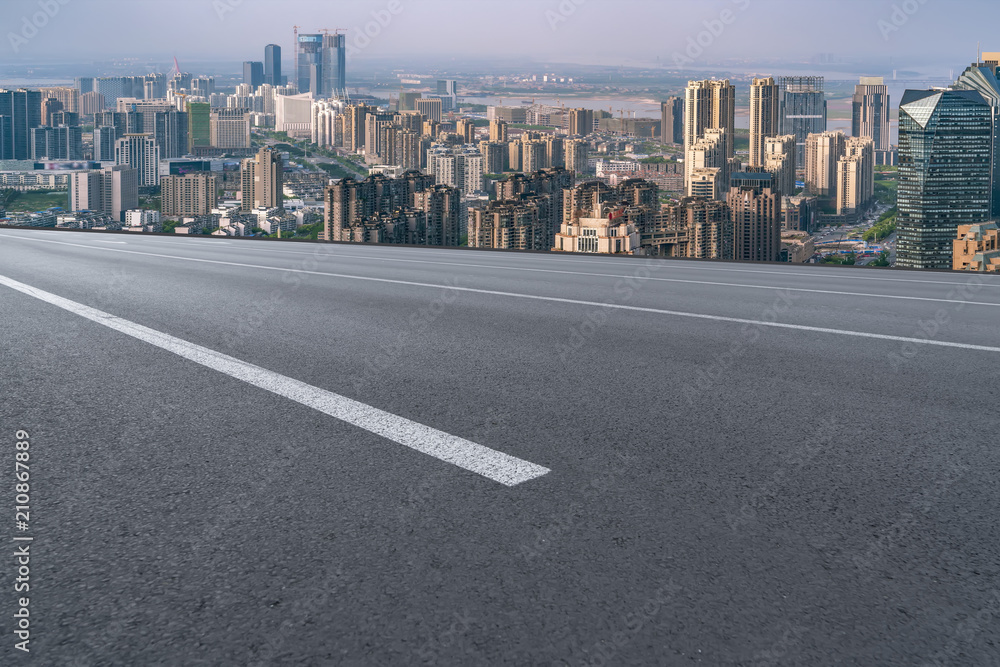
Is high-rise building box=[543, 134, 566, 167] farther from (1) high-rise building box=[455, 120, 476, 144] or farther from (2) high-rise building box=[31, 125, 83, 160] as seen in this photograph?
(2) high-rise building box=[31, 125, 83, 160]

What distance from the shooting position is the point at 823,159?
149125mm

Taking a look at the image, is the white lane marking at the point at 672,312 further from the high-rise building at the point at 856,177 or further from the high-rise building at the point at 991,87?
the high-rise building at the point at 856,177

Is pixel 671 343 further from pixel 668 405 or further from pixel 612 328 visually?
pixel 668 405

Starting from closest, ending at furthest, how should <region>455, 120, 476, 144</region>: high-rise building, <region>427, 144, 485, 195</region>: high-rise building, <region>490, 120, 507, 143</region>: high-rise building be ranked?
1. <region>427, 144, 485, 195</region>: high-rise building
2. <region>490, 120, 507, 143</region>: high-rise building
3. <region>455, 120, 476, 144</region>: high-rise building

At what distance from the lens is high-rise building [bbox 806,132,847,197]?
474ft

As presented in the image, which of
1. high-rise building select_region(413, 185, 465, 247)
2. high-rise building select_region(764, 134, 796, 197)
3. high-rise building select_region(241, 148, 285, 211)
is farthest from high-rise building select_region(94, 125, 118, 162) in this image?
high-rise building select_region(413, 185, 465, 247)

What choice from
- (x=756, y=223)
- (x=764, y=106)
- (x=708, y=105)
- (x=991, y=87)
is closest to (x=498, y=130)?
(x=708, y=105)

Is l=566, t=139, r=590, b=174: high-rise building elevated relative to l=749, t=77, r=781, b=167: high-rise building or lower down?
lower down

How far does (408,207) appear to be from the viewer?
190ft

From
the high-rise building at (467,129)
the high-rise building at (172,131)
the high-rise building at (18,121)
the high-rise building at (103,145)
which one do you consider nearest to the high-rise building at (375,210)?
the high-rise building at (467,129)

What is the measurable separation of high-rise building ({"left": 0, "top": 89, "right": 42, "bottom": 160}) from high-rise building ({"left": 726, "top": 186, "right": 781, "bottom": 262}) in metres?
129

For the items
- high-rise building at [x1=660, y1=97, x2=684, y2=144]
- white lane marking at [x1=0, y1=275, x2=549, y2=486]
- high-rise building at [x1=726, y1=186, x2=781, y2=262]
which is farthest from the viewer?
high-rise building at [x1=660, y1=97, x2=684, y2=144]

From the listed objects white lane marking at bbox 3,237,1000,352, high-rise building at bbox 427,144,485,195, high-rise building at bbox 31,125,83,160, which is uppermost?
high-rise building at bbox 31,125,83,160

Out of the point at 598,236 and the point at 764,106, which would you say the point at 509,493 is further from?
the point at 764,106
